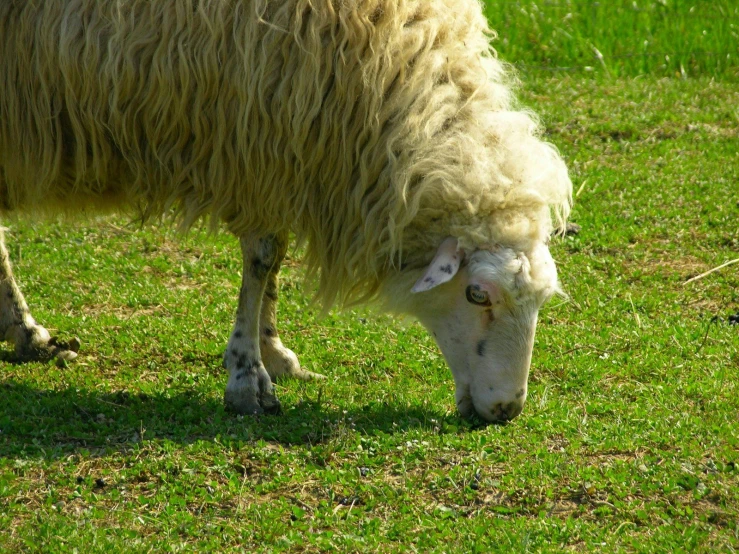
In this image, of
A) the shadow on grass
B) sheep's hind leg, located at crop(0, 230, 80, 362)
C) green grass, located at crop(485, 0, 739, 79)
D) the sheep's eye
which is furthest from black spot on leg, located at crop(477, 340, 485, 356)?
green grass, located at crop(485, 0, 739, 79)

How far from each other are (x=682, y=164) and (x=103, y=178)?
4958 mm

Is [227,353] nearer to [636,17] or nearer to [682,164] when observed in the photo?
[682,164]

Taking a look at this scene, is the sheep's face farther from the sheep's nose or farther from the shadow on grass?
the shadow on grass

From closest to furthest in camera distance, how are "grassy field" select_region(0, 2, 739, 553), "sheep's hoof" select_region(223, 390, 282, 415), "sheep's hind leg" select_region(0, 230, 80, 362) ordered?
"grassy field" select_region(0, 2, 739, 553), "sheep's hoof" select_region(223, 390, 282, 415), "sheep's hind leg" select_region(0, 230, 80, 362)

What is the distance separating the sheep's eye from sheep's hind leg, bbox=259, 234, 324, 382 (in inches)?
46.1

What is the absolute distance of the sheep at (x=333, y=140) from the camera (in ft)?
14.1

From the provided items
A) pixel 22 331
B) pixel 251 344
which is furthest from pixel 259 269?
pixel 22 331

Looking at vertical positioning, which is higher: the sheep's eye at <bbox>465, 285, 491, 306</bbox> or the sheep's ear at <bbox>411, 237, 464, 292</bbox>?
the sheep's ear at <bbox>411, 237, 464, 292</bbox>

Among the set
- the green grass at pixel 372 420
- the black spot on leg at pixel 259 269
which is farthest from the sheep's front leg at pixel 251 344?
the green grass at pixel 372 420

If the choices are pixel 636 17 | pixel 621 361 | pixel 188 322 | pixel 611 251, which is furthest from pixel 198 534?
pixel 636 17

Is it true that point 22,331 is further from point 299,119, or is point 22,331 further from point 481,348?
point 481,348

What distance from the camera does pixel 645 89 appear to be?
952cm

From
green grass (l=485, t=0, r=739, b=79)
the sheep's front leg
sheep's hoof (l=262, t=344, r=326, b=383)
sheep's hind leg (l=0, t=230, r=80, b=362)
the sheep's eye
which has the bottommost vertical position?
sheep's hind leg (l=0, t=230, r=80, b=362)

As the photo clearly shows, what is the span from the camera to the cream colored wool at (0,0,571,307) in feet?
14.2
